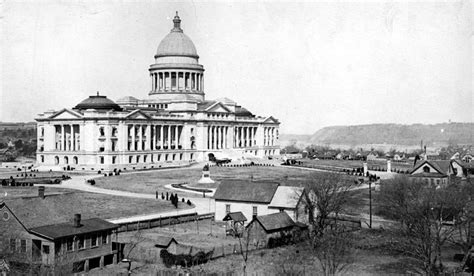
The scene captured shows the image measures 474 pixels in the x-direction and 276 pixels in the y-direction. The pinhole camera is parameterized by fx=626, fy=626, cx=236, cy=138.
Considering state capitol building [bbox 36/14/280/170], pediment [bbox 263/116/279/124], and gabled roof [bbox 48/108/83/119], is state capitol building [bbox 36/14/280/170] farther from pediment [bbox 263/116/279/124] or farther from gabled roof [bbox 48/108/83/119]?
pediment [bbox 263/116/279/124]

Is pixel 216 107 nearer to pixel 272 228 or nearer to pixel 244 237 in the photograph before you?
pixel 244 237

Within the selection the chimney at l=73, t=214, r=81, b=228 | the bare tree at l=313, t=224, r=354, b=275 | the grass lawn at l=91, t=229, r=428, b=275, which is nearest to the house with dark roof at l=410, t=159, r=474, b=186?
the bare tree at l=313, t=224, r=354, b=275

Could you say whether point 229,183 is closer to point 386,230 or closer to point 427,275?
point 386,230

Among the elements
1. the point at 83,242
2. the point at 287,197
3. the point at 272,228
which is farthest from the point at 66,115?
Answer: the point at 83,242

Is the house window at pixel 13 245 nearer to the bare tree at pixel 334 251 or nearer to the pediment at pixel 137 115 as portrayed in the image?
the bare tree at pixel 334 251

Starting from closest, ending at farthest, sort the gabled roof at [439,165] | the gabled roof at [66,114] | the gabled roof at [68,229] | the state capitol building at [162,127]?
the gabled roof at [68,229] < the gabled roof at [439,165] < the state capitol building at [162,127] < the gabled roof at [66,114]

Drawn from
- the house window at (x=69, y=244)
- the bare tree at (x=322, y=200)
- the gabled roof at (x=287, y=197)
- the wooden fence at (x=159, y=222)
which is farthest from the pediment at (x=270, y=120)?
the house window at (x=69, y=244)
